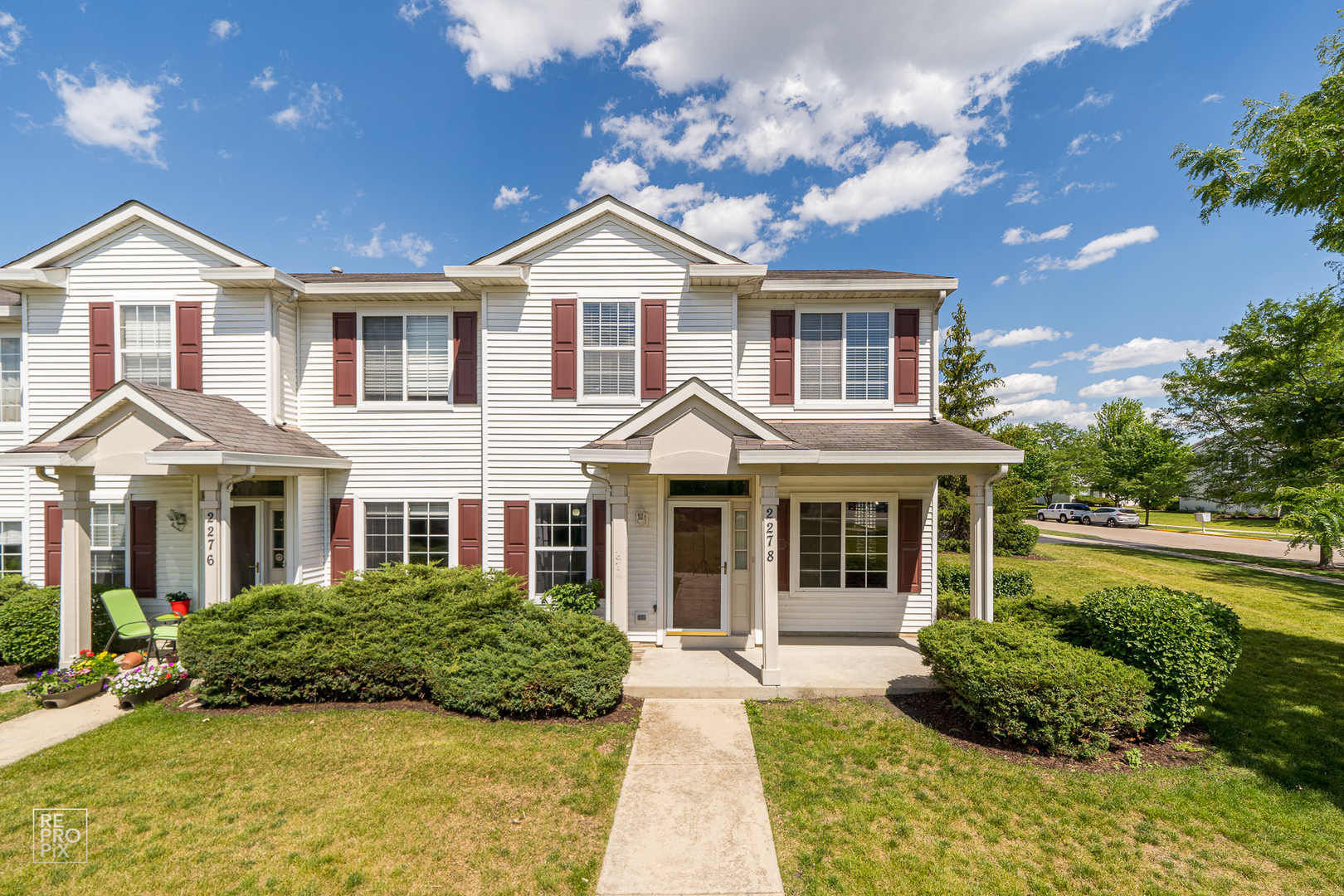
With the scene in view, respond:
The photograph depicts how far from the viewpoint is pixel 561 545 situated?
9211 mm

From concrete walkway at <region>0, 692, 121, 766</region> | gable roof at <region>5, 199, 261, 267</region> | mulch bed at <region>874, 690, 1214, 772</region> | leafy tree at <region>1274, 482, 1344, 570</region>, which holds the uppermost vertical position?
gable roof at <region>5, 199, 261, 267</region>

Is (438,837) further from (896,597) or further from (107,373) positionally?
(107,373)

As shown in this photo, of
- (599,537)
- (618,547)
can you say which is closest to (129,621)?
(599,537)

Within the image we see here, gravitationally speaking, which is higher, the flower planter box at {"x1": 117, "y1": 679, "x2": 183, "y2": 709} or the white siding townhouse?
the white siding townhouse

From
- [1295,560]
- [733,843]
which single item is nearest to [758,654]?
[733,843]

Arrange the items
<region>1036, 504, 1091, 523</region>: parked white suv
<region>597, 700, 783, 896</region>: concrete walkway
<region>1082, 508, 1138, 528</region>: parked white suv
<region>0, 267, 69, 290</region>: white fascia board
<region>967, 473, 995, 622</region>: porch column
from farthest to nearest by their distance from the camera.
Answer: <region>1036, 504, 1091, 523</region>: parked white suv, <region>1082, 508, 1138, 528</region>: parked white suv, <region>0, 267, 69, 290</region>: white fascia board, <region>967, 473, 995, 622</region>: porch column, <region>597, 700, 783, 896</region>: concrete walkway

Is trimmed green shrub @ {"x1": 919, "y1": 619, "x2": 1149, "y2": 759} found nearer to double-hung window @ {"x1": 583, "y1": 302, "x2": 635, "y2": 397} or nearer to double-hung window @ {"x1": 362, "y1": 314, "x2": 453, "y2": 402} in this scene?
double-hung window @ {"x1": 583, "y1": 302, "x2": 635, "y2": 397}

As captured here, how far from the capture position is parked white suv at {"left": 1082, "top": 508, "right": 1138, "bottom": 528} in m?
32.2

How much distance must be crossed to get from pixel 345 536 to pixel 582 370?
538 cm

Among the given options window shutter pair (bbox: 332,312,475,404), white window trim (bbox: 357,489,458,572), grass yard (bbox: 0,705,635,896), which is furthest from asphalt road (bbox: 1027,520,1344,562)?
window shutter pair (bbox: 332,312,475,404)

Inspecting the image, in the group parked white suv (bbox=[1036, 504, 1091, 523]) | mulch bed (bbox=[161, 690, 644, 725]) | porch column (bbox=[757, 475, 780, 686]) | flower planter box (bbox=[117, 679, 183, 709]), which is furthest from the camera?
parked white suv (bbox=[1036, 504, 1091, 523])

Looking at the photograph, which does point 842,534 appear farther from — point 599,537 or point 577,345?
point 577,345

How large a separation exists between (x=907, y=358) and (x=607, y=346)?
18.3ft

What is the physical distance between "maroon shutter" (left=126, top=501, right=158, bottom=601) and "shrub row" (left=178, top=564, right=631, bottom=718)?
361 centimetres
